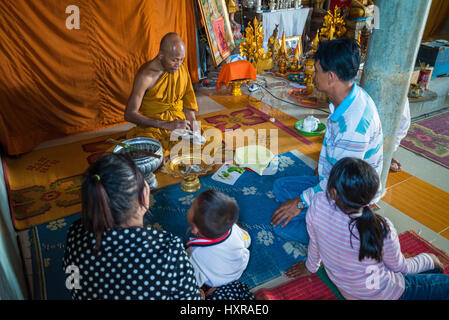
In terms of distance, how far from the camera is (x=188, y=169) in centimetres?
304

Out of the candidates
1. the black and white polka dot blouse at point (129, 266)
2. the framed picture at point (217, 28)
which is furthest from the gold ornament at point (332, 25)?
the black and white polka dot blouse at point (129, 266)

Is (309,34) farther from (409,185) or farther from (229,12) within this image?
(409,185)

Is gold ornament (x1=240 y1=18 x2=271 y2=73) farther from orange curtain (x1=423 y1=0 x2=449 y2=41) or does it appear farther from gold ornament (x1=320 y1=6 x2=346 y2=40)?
orange curtain (x1=423 y1=0 x2=449 y2=41)

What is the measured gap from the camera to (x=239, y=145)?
3.84 metres

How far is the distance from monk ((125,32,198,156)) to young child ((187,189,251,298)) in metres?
1.49

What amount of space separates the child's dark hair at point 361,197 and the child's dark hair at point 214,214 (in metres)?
0.56

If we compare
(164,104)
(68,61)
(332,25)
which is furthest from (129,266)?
(332,25)

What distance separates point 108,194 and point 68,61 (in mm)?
3194

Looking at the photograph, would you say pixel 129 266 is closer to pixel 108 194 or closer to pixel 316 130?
pixel 108 194

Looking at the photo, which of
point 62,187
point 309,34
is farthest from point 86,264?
point 309,34

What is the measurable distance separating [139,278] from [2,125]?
3.25m

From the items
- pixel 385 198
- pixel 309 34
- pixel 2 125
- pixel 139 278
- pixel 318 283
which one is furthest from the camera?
pixel 309 34

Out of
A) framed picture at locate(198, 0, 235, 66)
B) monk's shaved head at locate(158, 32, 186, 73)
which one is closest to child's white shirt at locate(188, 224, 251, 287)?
monk's shaved head at locate(158, 32, 186, 73)

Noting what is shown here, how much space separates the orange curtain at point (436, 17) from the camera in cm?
924
